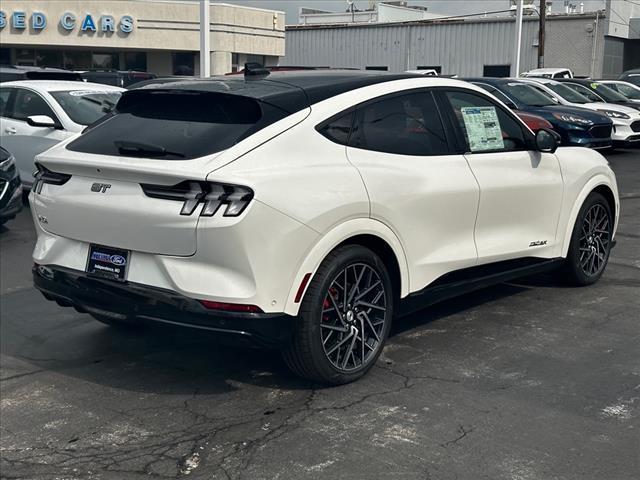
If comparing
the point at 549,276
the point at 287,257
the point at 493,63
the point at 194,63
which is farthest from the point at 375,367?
the point at 493,63

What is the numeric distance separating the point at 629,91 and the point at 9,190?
58.2ft

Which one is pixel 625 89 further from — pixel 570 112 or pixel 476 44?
pixel 476 44

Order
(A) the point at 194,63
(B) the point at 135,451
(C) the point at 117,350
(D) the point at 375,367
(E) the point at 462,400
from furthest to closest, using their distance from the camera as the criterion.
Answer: (A) the point at 194,63, (C) the point at 117,350, (D) the point at 375,367, (E) the point at 462,400, (B) the point at 135,451

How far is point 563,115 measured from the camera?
1617 centimetres

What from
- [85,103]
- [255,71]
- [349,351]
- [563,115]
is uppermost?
[255,71]

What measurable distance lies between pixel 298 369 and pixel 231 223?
99cm

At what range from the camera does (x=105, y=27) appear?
36.2m

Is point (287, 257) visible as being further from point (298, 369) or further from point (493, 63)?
point (493, 63)

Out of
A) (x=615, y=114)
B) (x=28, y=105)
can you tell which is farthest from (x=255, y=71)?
(x=615, y=114)

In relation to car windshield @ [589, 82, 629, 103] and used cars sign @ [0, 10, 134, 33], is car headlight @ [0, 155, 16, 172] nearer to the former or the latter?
car windshield @ [589, 82, 629, 103]

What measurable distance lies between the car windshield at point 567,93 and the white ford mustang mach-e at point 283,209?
13.8 metres

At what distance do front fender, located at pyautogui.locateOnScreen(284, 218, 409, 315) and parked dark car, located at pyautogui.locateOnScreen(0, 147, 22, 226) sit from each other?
19.1 feet

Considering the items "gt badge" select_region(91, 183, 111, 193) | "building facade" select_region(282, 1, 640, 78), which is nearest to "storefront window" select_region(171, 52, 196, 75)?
"building facade" select_region(282, 1, 640, 78)

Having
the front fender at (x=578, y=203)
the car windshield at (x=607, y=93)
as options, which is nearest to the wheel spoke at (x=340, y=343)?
the front fender at (x=578, y=203)
